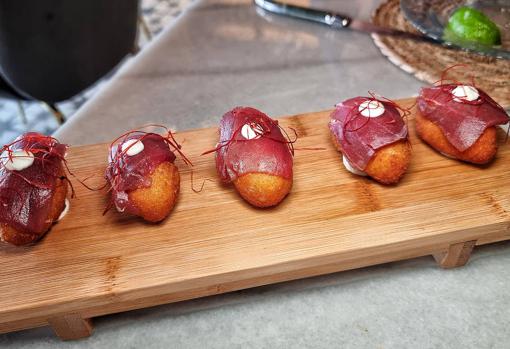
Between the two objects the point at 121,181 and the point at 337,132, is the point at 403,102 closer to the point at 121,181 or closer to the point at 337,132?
the point at 337,132

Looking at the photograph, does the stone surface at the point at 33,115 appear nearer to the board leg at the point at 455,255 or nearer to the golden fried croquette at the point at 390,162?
the golden fried croquette at the point at 390,162

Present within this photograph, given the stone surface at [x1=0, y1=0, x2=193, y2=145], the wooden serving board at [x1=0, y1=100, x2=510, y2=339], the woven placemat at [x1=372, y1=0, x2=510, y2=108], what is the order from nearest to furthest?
the wooden serving board at [x1=0, y1=100, x2=510, y2=339] < the woven placemat at [x1=372, y1=0, x2=510, y2=108] < the stone surface at [x1=0, y1=0, x2=193, y2=145]

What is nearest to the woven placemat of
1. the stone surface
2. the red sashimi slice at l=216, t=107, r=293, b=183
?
the red sashimi slice at l=216, t=107, r=293, b=183

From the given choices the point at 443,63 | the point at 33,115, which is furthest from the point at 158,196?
the point at 33,115

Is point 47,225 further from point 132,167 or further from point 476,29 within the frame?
point 476,29

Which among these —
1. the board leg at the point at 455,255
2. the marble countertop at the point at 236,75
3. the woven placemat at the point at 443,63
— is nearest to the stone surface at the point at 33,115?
the marble countertop at the point at 236,75

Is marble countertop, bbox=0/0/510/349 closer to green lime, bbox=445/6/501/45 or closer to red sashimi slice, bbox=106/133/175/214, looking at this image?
red sashimi slice, bbox=106/133/175/214
